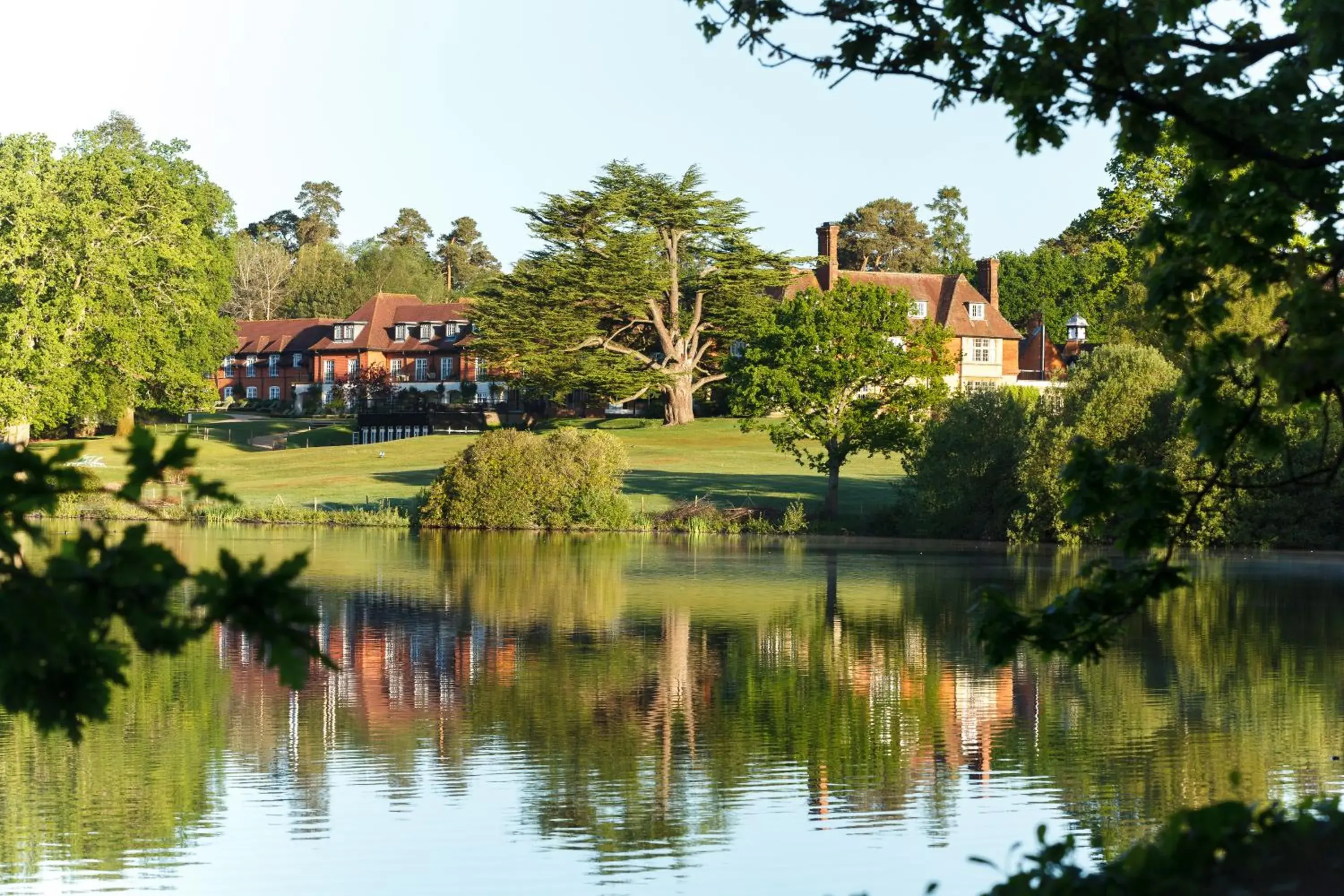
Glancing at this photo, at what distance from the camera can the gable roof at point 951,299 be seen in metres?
99.8

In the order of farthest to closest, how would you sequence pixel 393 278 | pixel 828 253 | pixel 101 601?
1. pixel 393 278
2. pixel 828 253
3. pixel 101 601

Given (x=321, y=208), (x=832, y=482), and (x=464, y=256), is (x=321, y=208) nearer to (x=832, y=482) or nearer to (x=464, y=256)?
(x=464, y=256)

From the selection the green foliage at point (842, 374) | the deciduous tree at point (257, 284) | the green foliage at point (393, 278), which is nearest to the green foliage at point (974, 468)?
the green foliage at point (842, 374)

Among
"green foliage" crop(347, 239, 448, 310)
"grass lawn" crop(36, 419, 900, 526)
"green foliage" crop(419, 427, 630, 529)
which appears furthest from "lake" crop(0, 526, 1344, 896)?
"green foliage" crop(347, 239, 448, 310)

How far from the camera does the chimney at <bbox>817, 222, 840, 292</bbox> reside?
95.9 metres

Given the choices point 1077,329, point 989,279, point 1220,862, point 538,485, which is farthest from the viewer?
point 1077,329

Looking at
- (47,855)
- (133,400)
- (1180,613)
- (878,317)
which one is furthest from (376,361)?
(47,855)

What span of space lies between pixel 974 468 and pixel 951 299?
48.5 m

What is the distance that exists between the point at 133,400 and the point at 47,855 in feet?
220

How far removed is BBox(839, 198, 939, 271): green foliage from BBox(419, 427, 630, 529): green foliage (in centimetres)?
8014

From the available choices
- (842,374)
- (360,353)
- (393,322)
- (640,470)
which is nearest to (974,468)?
(842,374)

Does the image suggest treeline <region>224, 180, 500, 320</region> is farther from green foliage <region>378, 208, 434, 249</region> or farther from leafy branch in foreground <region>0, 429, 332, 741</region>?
leafy branch in foreground <region>0, 429, 332, 741</region>

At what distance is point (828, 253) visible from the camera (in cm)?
9750

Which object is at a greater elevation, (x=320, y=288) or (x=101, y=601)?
(x=320, y=288)
